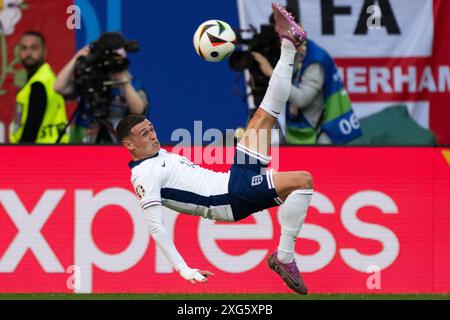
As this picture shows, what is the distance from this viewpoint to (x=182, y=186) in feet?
41.5

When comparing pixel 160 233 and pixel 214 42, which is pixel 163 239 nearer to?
pixel 160 233

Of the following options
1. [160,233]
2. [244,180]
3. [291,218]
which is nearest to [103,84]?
[244,180]

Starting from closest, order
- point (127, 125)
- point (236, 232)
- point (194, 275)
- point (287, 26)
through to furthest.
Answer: point (194, 275), point (287, 26), point (127, 125), point (236, 232)

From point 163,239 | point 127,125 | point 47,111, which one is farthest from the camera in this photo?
point 47,111

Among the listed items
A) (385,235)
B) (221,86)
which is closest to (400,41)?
(221,86)

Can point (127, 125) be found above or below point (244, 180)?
above

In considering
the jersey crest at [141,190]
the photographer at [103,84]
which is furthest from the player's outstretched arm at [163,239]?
the photographer at [103,84]

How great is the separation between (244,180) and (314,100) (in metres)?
3.07

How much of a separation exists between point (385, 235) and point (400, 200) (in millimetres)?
394

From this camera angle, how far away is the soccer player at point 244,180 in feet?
41.2

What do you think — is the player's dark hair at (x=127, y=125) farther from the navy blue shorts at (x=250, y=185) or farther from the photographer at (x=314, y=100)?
the photographer at (x=314, y=100)

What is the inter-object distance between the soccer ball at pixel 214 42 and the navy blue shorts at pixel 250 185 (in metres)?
0.86

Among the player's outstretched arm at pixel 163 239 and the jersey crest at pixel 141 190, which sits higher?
the jersey crest at pixel 141 190
